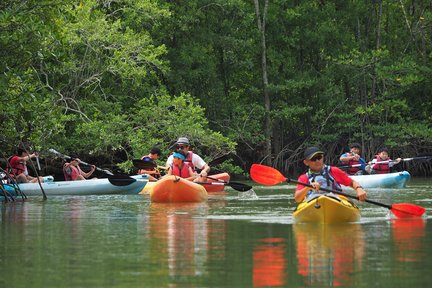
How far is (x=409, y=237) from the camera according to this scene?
33.3ft

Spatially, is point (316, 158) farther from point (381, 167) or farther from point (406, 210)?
point (381, 167)

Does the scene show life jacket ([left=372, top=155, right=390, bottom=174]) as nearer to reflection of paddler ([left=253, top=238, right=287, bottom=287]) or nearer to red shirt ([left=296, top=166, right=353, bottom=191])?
red shirt ([left=296, top=166, right=353, bottom=191])

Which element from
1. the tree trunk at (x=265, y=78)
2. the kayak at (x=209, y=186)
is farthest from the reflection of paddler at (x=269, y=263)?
the tree trunk at (x=265, y=78)

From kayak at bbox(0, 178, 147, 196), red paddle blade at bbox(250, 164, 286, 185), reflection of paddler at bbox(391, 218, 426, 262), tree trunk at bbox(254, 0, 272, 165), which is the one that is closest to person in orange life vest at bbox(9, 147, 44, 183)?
kayak at bbox(0, 178, 147, 196)

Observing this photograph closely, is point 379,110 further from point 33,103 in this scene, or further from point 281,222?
point 281,222

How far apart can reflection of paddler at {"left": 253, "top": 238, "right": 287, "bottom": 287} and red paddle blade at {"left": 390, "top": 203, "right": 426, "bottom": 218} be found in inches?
119

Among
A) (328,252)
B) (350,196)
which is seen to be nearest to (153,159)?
(350,196)

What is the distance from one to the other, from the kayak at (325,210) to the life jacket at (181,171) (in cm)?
666

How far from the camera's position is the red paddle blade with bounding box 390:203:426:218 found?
12.6 metres

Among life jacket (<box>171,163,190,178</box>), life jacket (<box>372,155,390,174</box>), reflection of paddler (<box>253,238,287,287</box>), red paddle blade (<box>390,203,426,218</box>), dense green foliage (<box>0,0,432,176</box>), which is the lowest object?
reflection of paddler (<box>253,238,287,287</box>)

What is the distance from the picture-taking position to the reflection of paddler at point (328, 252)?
7.33 metres

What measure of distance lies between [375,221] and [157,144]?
13707 millimetres

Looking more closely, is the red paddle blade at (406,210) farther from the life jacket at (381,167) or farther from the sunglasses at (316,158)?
the life jacket at (381,167)

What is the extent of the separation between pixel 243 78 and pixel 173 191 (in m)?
19.4
